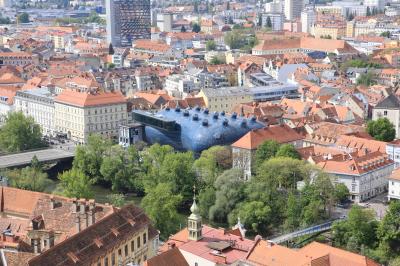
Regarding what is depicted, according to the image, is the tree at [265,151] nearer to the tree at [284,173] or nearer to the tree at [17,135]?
the tree at [284,173]

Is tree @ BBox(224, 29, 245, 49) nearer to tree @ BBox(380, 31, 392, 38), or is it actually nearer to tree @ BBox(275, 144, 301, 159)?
tree @ BBox(380, 31, 392, 38)

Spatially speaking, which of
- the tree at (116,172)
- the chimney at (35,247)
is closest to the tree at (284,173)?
the tree at (116,172)

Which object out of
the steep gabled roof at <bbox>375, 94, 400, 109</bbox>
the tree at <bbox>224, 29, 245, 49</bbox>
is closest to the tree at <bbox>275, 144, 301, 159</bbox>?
the steep gabled roof at <bbox>375, 94, 400, 109</bbox>

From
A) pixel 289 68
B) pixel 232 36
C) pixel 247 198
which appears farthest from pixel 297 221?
pixel 232 36

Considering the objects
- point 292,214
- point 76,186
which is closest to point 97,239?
point 76,186

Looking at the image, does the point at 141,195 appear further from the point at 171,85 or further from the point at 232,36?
the point at 232,36

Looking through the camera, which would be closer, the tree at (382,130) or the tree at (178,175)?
the tree at (178,175)
